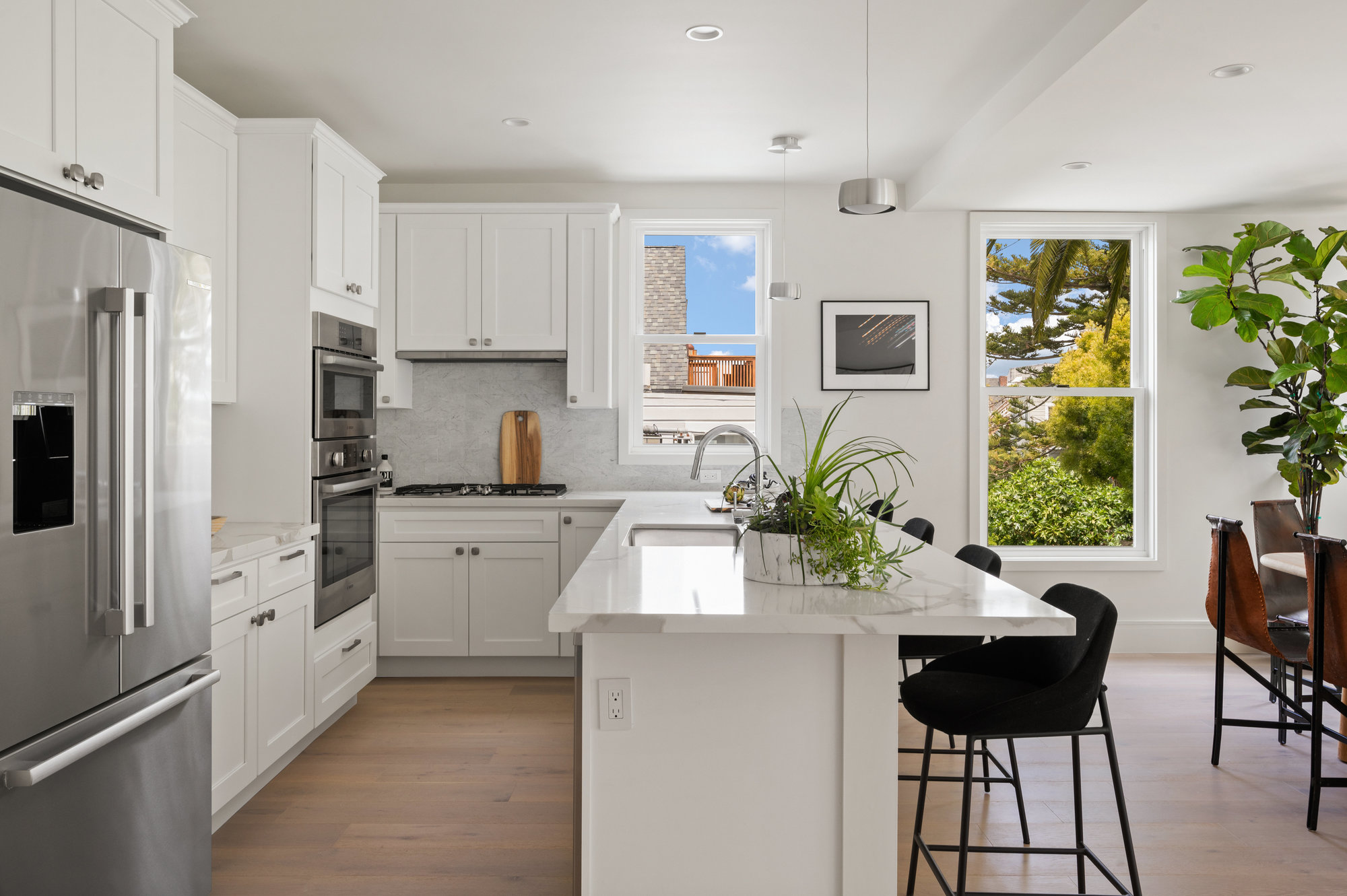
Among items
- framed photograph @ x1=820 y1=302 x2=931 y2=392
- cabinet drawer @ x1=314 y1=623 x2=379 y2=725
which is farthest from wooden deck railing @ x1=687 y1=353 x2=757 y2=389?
cabinet drawer @ x1=314 y1=623 x2=379 y2=725

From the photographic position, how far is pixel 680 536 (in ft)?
10.9

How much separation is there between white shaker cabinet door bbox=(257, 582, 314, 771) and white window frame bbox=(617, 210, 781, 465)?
2.11 metres

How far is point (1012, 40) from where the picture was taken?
2965 mm

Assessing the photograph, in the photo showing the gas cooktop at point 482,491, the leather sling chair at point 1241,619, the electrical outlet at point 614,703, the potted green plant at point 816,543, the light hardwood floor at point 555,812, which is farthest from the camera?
the gas cooktop at point 482,491

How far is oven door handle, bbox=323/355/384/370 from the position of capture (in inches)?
130

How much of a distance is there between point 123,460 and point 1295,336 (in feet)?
16.3

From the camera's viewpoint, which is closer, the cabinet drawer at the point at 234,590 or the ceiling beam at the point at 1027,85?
the cabinet drawer at the point at 234,590

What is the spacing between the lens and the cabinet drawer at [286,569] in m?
2.78

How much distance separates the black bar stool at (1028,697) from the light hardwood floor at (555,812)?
30cm

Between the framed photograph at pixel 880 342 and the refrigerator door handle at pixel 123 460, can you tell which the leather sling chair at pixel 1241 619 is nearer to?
the framed photograph at pixel 880 342

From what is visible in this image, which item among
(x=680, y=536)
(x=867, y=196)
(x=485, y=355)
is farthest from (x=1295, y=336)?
(x=485, y=355)

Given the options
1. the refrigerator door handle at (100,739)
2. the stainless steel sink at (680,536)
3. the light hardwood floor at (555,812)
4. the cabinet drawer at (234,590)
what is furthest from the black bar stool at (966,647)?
the cabinet drawer at (234,590)

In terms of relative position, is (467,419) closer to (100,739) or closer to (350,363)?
(350,363)

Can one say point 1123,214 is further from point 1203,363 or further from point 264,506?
point 264,506
